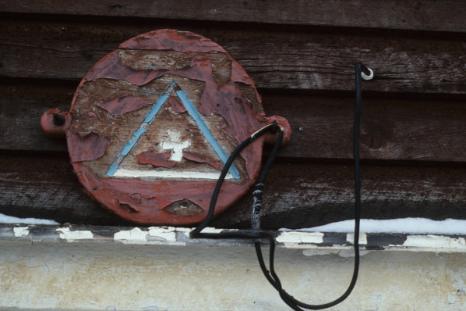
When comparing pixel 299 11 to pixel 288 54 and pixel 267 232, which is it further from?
pixel 267 232

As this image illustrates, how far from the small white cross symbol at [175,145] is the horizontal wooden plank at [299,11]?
0.84 feet

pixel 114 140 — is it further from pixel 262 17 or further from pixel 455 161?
pixel 455 161

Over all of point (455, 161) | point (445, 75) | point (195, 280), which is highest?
point (445, 75)

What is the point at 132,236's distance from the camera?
4.11ft

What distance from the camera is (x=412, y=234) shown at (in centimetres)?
128

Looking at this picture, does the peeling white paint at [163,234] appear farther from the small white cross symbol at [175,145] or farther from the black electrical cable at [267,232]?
the small white cross symbol at [175,145]

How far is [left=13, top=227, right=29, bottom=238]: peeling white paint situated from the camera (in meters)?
1.24

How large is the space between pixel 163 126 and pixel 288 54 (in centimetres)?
31

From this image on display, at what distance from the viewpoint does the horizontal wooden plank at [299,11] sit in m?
1.39

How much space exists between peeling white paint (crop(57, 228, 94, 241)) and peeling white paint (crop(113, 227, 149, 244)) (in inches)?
1.9

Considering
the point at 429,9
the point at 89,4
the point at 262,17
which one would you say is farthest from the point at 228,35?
the point at 429,9

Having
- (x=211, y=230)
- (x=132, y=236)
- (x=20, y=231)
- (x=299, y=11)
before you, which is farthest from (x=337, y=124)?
(x=20, y=231)

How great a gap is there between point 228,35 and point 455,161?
54cm

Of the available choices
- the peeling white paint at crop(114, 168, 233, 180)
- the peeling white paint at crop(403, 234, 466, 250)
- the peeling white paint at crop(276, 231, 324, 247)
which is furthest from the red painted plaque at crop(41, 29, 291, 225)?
the peeling white paint at crop(403, 234, 466, 250)
